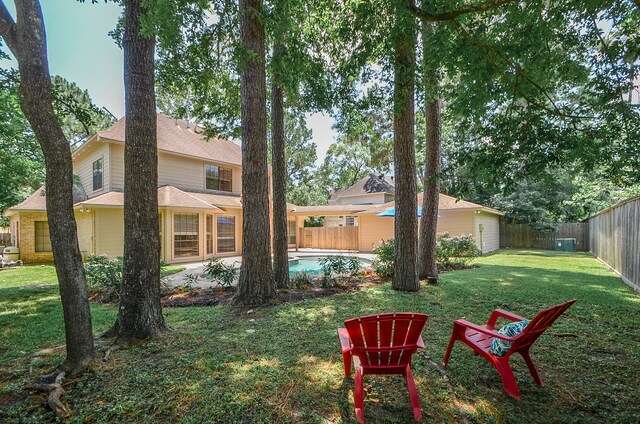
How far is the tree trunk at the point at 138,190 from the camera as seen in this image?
4066 millimetres

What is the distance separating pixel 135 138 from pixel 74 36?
18.3 feet

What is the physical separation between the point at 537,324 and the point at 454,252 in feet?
35.6

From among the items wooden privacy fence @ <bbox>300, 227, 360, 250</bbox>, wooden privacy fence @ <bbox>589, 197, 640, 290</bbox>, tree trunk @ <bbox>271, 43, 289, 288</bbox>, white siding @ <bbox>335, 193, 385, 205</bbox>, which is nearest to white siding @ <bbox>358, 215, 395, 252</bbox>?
wooden privacy fence @ <bbox>300, 227, 360, 250</bbox>

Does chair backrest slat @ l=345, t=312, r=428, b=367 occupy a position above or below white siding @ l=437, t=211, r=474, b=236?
below

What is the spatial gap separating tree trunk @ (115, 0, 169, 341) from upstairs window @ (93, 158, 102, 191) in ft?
41.7

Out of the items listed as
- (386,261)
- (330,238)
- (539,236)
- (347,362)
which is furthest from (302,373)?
(539,236)

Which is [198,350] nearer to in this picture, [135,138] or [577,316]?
[135,138]

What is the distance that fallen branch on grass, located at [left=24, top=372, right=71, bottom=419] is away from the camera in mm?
2506

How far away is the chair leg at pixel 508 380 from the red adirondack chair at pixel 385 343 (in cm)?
83

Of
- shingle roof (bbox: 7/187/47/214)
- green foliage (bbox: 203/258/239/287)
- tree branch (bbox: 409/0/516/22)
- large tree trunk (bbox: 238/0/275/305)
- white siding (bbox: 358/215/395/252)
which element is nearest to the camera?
tree branch (bbox: 409/0/516/22)

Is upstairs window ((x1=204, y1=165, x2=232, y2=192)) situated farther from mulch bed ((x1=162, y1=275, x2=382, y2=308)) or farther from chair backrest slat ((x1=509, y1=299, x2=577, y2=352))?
chair backrest slat ((x1=509, y1=299, x2=577, y2=352))

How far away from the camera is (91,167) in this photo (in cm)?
1520

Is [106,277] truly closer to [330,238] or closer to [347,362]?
[347,362]

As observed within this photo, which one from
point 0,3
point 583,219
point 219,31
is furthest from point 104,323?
point 583,219
